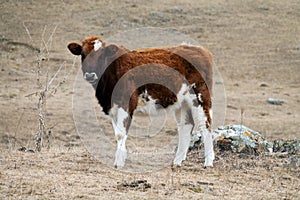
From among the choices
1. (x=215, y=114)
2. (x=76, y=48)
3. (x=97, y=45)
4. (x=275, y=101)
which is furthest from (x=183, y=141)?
(x=275, y=101)

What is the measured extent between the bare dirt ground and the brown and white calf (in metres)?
0.72

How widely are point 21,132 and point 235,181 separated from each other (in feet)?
33.3

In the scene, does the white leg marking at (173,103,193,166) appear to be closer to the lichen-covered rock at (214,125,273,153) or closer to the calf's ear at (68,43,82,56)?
the lichen-covered rock at (214,125,273,153)

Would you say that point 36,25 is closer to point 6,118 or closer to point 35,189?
point 6,118

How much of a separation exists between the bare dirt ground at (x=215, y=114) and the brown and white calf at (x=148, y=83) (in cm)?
72

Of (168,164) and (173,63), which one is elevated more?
(173,63)

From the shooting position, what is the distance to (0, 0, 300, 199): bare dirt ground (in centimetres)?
761

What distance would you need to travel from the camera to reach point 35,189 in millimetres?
7051

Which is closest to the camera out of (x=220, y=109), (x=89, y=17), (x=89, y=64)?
(x=89, y=64)

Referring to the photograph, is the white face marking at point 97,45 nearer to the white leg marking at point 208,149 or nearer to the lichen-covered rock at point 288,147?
the white leg marking at point 208,149

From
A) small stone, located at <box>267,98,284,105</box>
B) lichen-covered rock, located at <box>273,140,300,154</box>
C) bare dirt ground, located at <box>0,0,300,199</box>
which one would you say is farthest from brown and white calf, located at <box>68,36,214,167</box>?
small stone, located at <box>267,98,284,105</box>

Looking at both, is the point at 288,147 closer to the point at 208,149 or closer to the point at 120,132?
the point at 208,149

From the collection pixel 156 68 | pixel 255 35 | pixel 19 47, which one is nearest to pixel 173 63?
pixel 156 68

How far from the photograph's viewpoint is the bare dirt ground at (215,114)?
7.61 meters
